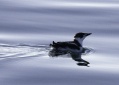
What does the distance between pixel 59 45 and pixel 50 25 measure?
509cm

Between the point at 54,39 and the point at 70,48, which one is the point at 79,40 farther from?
the point at 54,39

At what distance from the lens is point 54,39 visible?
1769 cm

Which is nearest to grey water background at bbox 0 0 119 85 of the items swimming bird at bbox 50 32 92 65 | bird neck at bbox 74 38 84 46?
swimming bird at bbox 50 32 92 65

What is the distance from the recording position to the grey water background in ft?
41.8

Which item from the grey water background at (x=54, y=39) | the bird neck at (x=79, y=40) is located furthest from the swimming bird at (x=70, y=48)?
the grey water background at (x=54, y=39)

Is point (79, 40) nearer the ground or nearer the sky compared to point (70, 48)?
nearer the sky

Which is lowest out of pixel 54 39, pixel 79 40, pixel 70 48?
pixel 70 48

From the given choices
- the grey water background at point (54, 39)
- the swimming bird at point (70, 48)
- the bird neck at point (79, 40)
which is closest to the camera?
the grey water background at point (54, 39)

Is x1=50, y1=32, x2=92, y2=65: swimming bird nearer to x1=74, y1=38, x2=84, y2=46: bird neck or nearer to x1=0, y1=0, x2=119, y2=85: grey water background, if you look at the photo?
x1=74, y1=38, x2=84, y2=46: bird neck

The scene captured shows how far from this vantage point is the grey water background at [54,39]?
1273 centimetres

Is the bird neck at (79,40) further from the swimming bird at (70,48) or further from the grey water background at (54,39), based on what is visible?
the grey water background at (54,39)

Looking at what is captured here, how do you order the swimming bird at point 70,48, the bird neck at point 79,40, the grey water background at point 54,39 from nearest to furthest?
the grey water background at point 54,39 → the swimming bird at point 70,48 → the bird neck at point 79,40

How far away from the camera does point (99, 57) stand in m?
15.0

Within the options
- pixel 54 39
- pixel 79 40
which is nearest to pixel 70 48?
pixel 79 40
